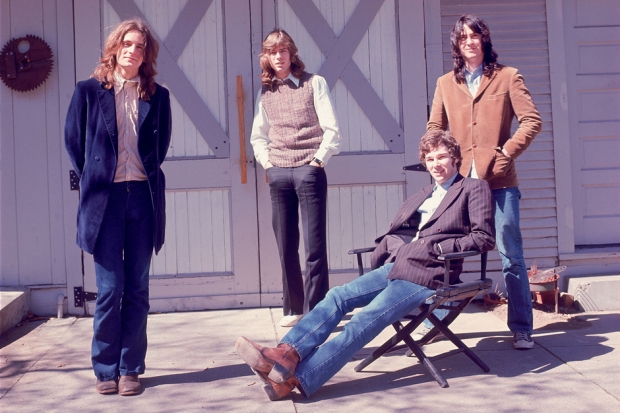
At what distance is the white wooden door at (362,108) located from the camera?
5.97 meters

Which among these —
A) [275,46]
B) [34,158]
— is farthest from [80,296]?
[275,46]

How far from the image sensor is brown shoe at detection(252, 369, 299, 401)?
12.1 feet

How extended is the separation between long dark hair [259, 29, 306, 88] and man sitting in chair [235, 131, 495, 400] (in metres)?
1.42

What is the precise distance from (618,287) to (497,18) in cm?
239

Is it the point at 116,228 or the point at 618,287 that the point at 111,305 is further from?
the point at 618,287

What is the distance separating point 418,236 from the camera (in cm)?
420

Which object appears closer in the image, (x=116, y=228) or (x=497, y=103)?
(x=116, y=228)

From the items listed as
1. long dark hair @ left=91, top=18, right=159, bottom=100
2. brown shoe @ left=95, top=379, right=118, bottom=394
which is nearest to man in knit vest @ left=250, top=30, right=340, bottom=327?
long dark hair @ left=91, top=18, right=159, bottom=100

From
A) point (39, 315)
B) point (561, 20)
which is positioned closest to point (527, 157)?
point (561, 20)

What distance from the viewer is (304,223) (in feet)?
17.1

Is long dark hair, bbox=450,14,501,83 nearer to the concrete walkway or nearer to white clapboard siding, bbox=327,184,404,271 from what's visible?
white clapboard siding, bbox=327,184,404,271

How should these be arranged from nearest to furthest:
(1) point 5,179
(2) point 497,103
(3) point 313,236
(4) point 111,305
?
(4) point 111,305 < (2) point 497,103 < (3) point 313,236 < (1) point 5,179

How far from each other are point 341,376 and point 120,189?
1.60 meters

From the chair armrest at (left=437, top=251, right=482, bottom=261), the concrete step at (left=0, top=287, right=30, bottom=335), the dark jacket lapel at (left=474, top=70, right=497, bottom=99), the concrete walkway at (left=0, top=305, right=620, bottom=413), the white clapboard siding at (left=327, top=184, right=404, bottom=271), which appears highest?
the dark jacket lapel at (left=474, top=70, right=497, bottom=99)
